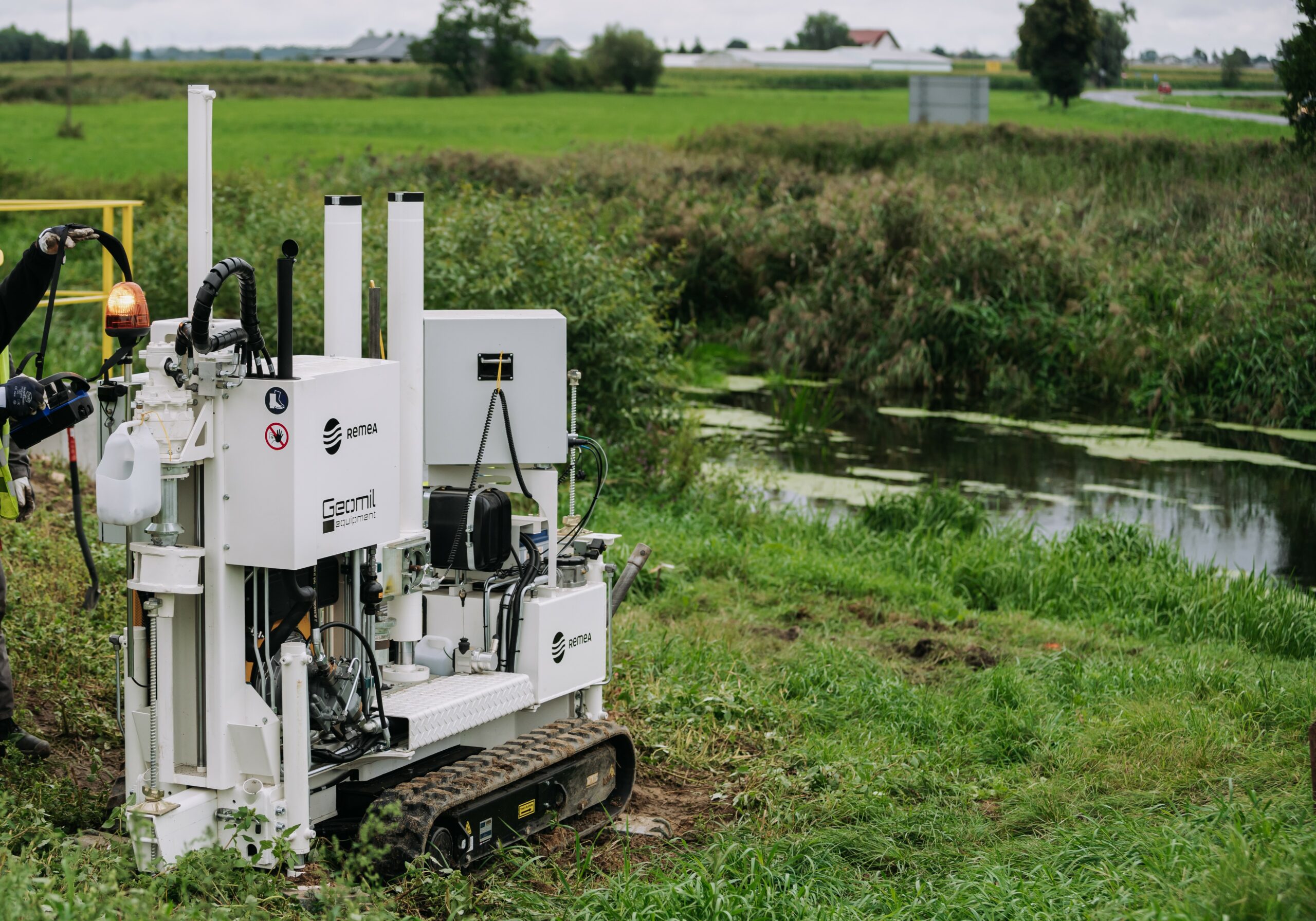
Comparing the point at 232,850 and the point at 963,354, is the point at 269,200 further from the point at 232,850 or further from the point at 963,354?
the point at 232,850

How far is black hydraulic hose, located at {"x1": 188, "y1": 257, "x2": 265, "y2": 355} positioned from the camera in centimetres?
434

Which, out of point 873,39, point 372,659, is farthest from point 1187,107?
point 873,39

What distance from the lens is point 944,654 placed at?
8008 mm

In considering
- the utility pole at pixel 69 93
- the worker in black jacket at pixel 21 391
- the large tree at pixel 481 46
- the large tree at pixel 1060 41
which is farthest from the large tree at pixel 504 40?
the worker in black jacket at pixel 21 391

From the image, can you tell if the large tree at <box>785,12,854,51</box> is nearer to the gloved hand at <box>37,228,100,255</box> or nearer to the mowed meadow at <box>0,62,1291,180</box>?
the mowed meadow at <box>0,62,1291,180</box>

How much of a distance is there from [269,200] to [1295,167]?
1171 cm

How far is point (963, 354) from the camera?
702 inches

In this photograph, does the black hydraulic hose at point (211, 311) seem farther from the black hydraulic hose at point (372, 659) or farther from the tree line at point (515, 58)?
the tree line at point (515, 58)

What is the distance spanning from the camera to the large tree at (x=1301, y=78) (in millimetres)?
11742

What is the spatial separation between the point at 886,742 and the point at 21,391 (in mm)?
3918

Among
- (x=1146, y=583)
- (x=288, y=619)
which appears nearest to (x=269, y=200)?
(x=1146, y=583)

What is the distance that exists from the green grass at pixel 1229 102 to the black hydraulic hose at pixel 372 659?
15012 mm

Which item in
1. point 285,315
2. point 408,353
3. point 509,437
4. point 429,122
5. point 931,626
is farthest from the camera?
point 429,122

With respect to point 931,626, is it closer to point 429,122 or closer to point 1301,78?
point 1301,78
